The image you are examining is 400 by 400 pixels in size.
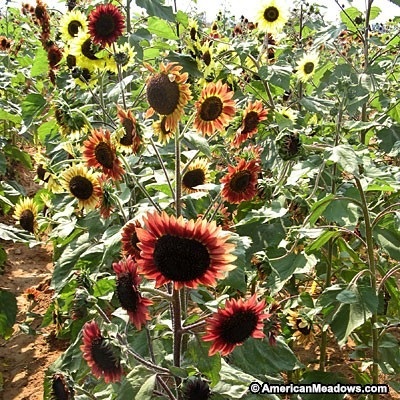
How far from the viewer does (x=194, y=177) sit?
71.6 inches

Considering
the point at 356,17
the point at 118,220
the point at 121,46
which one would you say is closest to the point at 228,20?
the point at 356,17

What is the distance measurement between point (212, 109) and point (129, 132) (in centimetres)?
25

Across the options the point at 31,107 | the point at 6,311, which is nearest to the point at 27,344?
the point at 6,311

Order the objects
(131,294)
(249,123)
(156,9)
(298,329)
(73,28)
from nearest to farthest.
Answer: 1. (131,294)
2. (249,123)
3. (298,329)
4. (156,9)
5. (73,28)

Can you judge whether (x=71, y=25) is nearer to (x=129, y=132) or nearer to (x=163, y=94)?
(x=129, y=132)

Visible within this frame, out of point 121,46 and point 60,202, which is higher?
point 121,46

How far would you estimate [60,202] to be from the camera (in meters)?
2.44

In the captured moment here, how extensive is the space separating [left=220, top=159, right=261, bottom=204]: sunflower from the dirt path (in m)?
1.65

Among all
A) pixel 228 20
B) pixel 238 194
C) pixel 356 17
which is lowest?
pixel 238 194

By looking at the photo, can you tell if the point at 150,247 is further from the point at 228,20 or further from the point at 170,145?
the point at 228,20

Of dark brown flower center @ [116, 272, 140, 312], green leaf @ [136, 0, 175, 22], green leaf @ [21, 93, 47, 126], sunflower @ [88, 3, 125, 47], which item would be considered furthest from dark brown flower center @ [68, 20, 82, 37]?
dark brown flower center @ [116, 272, 140, 312]

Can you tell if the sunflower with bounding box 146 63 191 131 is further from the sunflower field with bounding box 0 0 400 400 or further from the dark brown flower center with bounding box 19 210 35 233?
the dark brown flower center with bounding box 19 210 35 233

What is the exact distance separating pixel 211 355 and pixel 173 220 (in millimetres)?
347

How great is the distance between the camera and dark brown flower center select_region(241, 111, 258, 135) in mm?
1703
